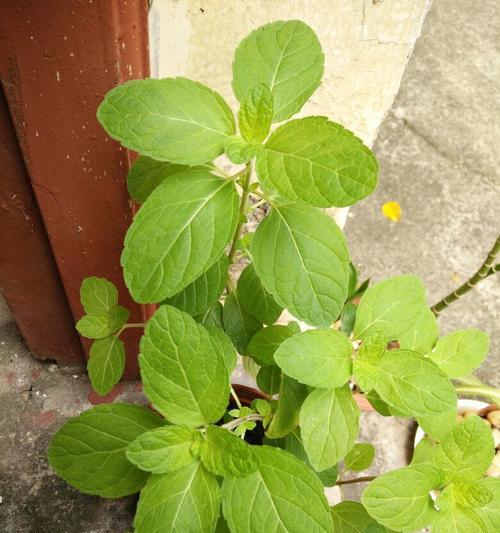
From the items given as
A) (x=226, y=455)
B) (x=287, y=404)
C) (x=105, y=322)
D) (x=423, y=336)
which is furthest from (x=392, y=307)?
(x=105, y=322)

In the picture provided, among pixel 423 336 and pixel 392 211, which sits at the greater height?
pixel 423 336

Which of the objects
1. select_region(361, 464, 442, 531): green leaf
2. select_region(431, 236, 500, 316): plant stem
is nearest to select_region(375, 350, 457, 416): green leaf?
select_region(361, 464, 442, 531): green leaf

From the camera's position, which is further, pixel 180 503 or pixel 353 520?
pixel 353 520

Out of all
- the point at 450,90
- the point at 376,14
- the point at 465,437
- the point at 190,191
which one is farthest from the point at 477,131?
the point at 190,191

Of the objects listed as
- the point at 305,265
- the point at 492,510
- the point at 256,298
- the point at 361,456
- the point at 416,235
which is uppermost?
the point at 305,265

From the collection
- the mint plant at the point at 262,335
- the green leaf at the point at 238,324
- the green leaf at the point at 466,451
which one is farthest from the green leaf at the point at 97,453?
the green leaf at the point at 466,451

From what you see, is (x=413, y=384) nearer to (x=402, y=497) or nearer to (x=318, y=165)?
(x=402, y=497)

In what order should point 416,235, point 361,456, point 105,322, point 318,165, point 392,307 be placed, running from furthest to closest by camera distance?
point 416,235 < point 361,456 < point 105,322 < point 392,307 < point 318,165
